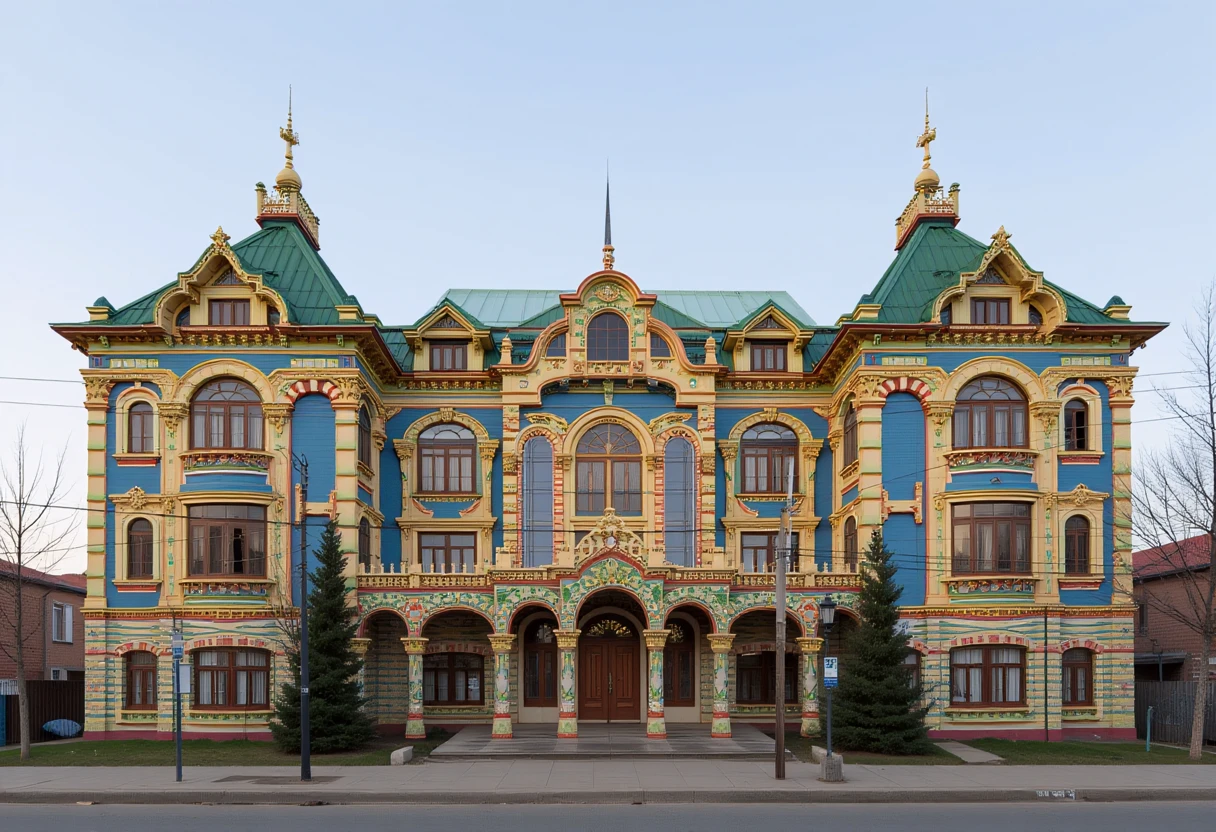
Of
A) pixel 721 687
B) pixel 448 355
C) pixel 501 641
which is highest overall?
pixel 448 355

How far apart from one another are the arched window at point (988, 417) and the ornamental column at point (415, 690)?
1808 cm

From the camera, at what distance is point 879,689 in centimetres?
2897

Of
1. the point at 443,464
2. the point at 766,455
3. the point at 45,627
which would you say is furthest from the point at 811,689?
the point at 45,627

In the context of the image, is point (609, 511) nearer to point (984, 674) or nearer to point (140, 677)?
point (984, 674)

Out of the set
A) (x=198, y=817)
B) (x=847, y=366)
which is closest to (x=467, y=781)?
(x=198, y=817)

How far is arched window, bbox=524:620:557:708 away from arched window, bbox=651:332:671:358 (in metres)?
10.0

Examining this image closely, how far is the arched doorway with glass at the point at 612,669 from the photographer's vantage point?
119ft

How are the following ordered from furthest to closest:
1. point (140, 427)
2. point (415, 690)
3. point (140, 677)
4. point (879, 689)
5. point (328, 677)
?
point (140, 427), point (140, 677), point (415, 690), point (328, 677), point (879, 689)

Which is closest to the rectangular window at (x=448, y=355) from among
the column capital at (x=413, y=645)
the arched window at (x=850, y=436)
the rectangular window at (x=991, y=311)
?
the column capital at (x=413, y=645)

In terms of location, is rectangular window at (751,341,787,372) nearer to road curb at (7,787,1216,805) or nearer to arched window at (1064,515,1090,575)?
arched window at (1064,515,1090,575)

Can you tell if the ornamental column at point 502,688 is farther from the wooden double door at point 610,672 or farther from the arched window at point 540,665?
the wooden double door at point 610,672

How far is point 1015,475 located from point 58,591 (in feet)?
122

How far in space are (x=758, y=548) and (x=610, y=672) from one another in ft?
22.3

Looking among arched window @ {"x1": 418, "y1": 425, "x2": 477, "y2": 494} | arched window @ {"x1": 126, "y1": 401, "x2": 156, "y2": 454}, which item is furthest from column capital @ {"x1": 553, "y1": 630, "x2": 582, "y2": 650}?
arched window @ {"x1": 126, "y1": 401, "x2": 156, "y2": 454}
